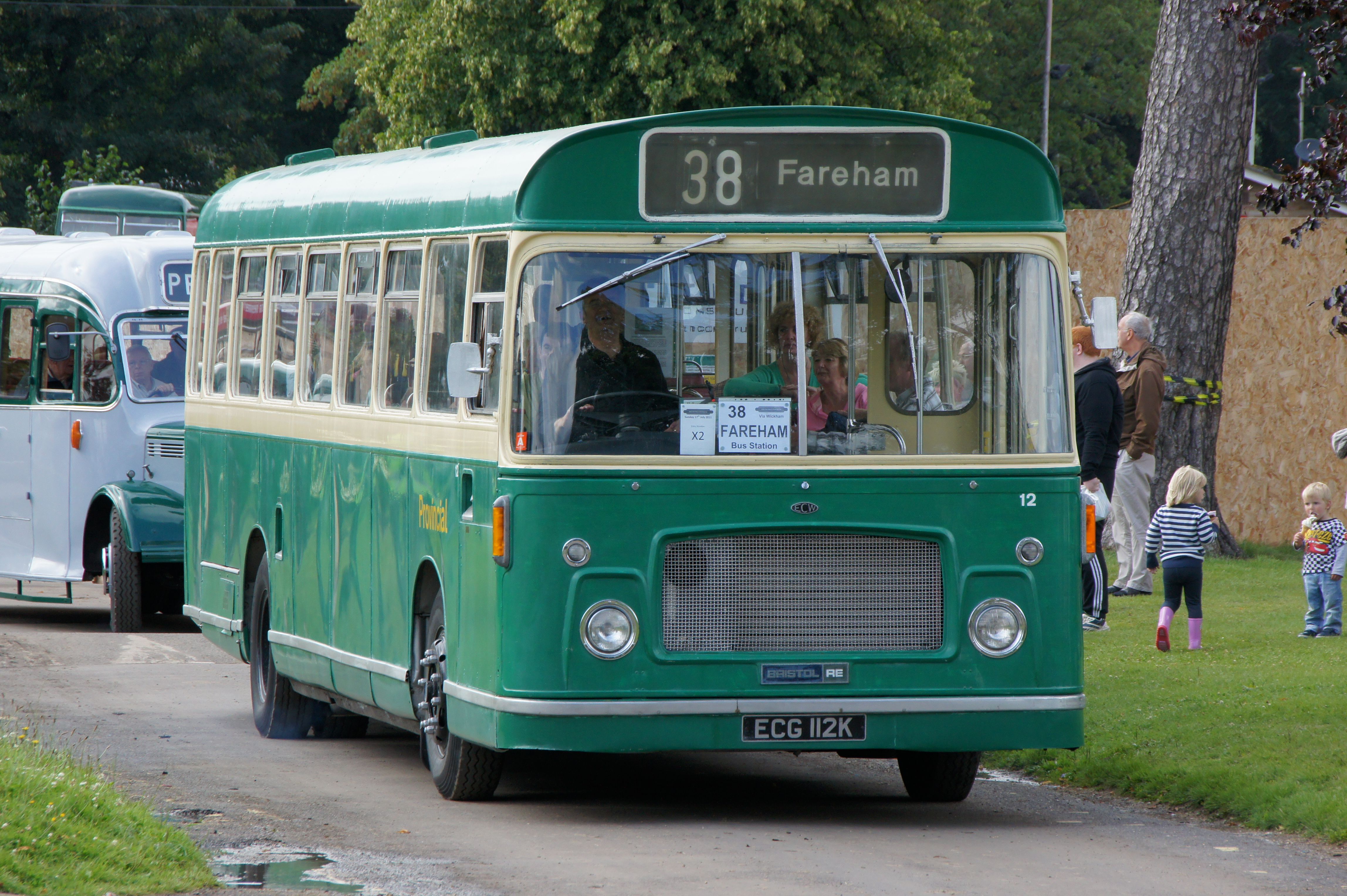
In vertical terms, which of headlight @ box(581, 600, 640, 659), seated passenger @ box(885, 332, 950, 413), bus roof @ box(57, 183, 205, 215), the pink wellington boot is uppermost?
bus roof @ box(57, 183, 205, 215)

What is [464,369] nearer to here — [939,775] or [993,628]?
[993,628]

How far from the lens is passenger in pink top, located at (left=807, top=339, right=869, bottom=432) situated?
342 inches

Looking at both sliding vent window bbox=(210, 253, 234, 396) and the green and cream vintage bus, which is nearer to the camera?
the green and cream vintage bus

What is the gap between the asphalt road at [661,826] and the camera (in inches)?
301

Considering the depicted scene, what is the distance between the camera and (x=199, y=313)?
13.7 metres

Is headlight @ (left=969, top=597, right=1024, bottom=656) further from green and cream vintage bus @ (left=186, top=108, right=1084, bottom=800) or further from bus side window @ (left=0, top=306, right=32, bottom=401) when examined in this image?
bus side window @ (left=0, top=306, right=32, bottom=401)

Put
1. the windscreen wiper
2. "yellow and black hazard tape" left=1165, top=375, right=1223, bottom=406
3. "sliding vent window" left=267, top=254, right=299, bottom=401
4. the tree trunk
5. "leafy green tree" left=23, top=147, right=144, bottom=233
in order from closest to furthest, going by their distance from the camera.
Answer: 1. the windscreen wiper
2. "sliding vent window" left=267, top=254, right=299, bottom=401
3. the tree trunk
4. "yellow and black hazard tape" left=1165, top=375, right=1223, bottom=406
5. "leafy green tree" left=23, top=147, right=144, bottom=233

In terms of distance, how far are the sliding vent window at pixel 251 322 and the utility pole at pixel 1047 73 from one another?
1736 inches

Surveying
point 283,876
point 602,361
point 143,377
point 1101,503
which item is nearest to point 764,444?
point 602,361

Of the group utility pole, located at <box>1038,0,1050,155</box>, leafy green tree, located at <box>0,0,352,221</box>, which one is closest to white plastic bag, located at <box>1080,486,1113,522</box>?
leafy green tree, located at <box>0,0,352,221</box>

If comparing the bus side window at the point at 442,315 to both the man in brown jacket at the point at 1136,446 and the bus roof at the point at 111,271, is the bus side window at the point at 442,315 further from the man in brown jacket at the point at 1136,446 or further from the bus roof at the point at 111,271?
the bus roof at the point at 111,271

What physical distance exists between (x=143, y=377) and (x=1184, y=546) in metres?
8.53

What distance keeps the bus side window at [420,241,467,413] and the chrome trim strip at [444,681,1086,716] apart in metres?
1.38

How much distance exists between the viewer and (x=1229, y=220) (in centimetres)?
1970
